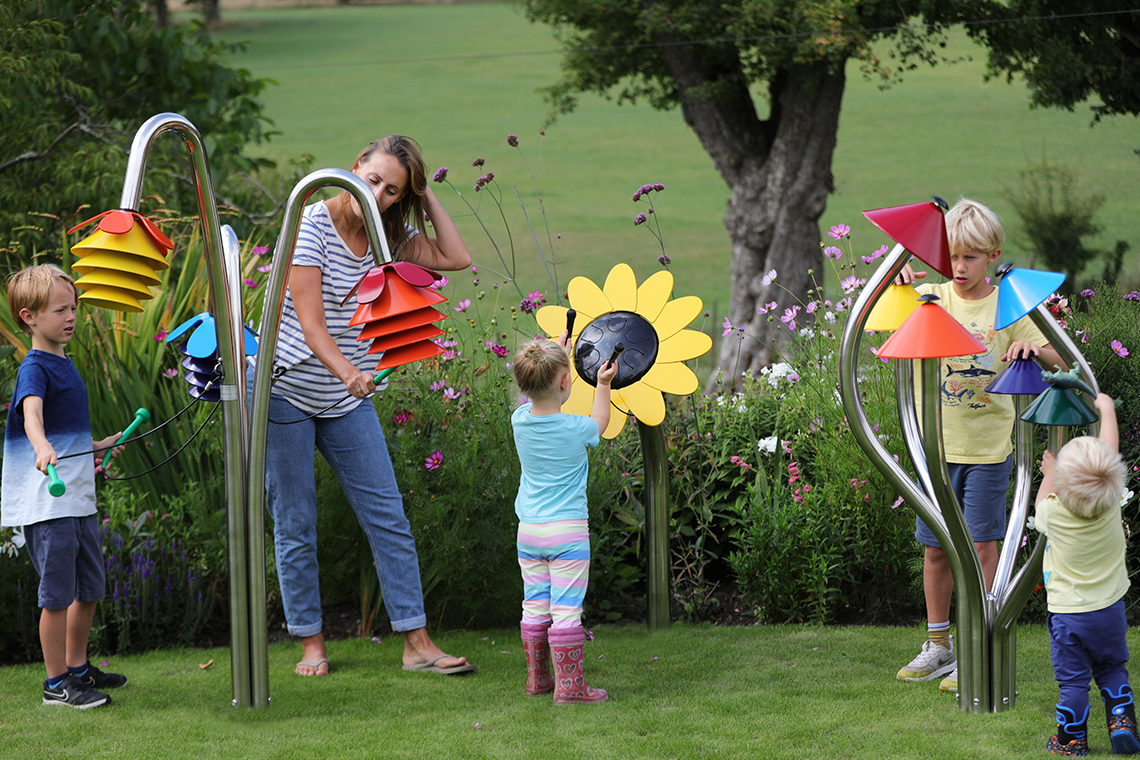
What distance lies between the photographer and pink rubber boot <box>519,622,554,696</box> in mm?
3102

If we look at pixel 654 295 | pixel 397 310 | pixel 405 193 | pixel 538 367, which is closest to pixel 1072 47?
pixel 654 295

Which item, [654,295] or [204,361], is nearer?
[204,361]

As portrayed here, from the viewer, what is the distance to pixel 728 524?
418cm

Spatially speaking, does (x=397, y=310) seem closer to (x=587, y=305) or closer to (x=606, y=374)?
(x=606, y=374)

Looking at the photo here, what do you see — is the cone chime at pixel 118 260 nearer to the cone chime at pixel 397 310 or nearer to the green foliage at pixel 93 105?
the cone chime at pixel 397 310

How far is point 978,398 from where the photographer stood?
3051 millimetres

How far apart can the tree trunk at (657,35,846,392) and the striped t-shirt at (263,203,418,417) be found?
7.05 m

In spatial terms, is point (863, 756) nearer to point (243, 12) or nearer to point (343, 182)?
point (343, 182)

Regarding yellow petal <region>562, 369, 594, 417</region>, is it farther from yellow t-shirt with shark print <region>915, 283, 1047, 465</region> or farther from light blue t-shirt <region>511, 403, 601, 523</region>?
yellow t-shirt with shark print <region>915, 283, 1047, 465</region>

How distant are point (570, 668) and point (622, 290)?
1.25 meters

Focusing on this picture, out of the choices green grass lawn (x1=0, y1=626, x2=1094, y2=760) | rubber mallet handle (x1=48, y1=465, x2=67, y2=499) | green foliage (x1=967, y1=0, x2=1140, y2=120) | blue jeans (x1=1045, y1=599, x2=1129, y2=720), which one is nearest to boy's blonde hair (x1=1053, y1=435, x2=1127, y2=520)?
blue jeans (x1=1045, y1=599, x2=1129, y2=720)

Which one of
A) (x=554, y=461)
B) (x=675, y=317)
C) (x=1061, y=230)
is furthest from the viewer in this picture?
(x=1061, y=230)

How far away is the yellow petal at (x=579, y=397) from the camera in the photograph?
Answer: 133 inches

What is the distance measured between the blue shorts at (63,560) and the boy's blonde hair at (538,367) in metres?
1.39
